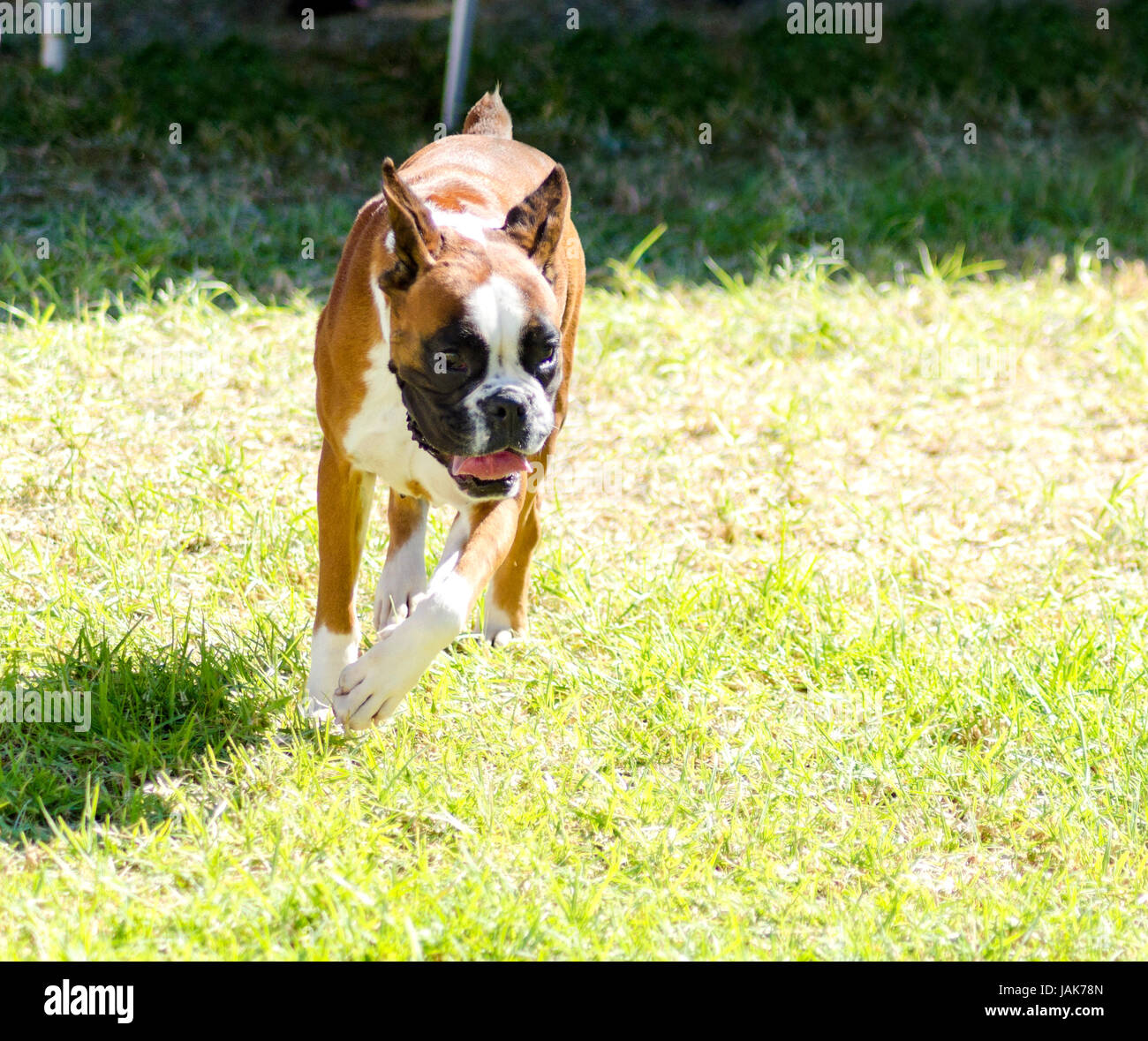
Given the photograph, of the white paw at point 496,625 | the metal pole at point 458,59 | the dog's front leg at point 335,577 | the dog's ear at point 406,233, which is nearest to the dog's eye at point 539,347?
the dog's ear at point 406,233

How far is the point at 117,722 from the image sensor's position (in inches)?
141

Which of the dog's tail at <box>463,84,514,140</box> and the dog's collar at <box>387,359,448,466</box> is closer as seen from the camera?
the dog's collar at <box>387,359,448,466</box>

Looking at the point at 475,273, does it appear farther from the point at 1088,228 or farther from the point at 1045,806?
the point at 1088,228

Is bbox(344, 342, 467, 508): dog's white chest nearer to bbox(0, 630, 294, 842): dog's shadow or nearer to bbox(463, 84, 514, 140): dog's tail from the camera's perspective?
bbox(0, 630, 294, 842): dog's shadow

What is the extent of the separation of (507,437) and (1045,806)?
1.62 meters

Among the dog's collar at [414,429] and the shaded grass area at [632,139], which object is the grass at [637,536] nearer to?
the shaded grass area at [632,139]

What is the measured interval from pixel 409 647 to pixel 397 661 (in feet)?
0.15

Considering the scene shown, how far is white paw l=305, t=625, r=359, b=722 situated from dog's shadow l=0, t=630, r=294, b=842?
11cm

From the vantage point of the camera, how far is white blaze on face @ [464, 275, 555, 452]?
3.19 metres

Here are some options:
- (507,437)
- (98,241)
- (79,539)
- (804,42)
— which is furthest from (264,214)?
(507,437)

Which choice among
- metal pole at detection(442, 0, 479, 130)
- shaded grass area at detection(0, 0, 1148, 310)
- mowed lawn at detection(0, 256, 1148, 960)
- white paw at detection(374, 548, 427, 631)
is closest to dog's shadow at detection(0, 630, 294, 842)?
mowed lawn at detection(0, 256, 1148, 960)

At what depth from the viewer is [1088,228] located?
317 inches

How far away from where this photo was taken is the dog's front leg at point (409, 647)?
3.28 metres

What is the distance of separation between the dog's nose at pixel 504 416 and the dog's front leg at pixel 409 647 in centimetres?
37
